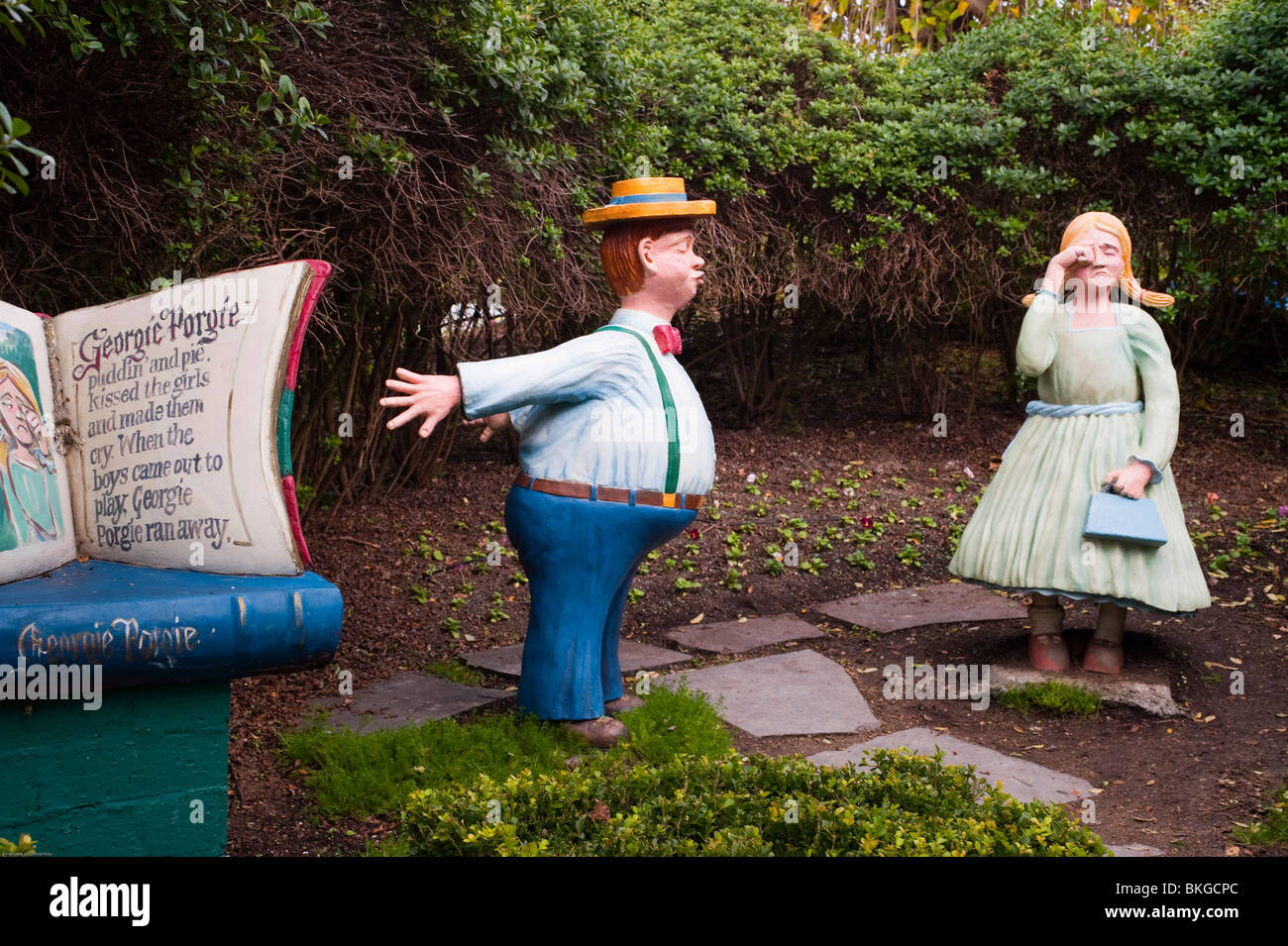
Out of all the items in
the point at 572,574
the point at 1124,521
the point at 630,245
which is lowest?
the point at 572,574

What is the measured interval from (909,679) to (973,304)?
13.2 feet

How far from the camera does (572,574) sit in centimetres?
371

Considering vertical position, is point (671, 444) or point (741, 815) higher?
point (671, 444)

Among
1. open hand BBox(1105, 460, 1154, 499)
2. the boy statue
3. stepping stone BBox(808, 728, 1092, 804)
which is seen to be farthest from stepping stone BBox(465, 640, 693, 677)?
open hand BBox(1105, 460, 1154, 499)

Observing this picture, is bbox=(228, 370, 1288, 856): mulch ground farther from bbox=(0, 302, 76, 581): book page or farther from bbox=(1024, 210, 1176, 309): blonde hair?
bbox=(1024, 210, 1176, 309): blonde hair

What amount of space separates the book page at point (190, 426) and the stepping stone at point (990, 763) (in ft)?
6.09

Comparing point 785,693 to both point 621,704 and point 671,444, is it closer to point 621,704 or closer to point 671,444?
point 621,704

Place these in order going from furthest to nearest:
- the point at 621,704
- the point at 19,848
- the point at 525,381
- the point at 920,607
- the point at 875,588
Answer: the point at 875,588 → the point at 920,607 → the point at 621,704 → the point at 525,381 → the point at 19,848

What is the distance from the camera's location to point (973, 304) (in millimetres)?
8016

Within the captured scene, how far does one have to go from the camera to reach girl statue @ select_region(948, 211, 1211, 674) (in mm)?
4348

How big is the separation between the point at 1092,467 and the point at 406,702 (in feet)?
8.72

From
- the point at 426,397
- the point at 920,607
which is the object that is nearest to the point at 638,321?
the point at 426,397

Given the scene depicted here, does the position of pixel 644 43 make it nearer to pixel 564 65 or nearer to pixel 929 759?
pixel 564 65

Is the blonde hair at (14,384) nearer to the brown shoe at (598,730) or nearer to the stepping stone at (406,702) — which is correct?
the stepping stone at (406,702)
